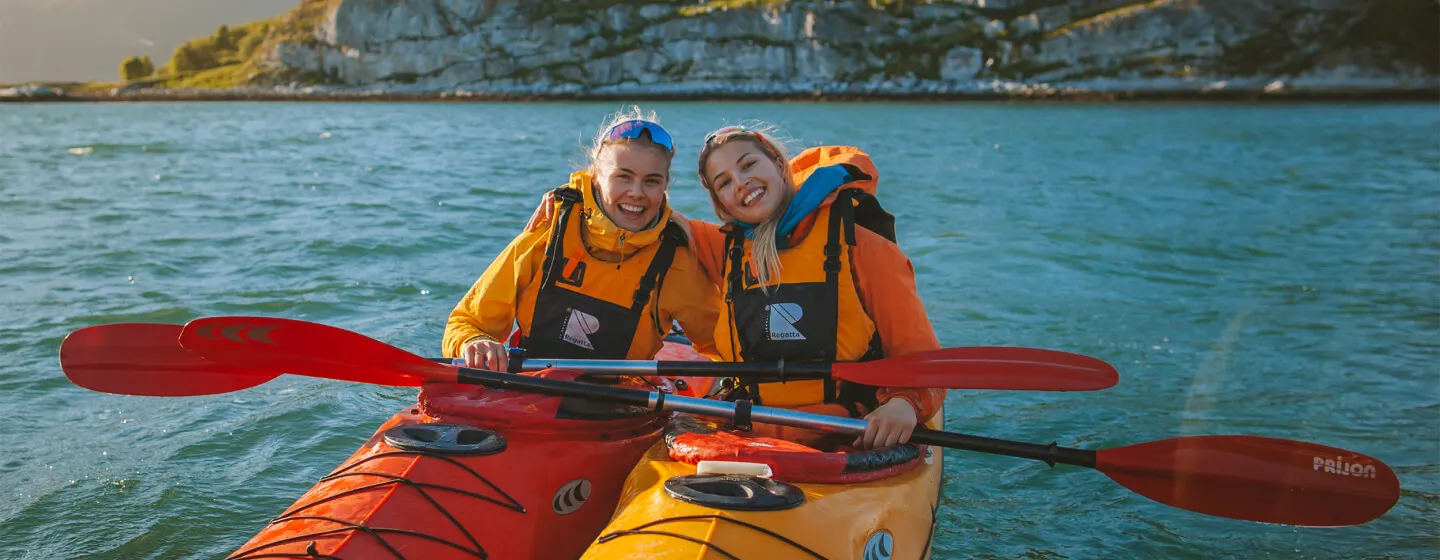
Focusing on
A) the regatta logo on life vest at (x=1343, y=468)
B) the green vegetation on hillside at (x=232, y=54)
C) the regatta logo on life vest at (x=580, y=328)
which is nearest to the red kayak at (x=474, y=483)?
the regatta logo on life vest at (x=580, y=328)

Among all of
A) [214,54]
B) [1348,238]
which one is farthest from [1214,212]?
[214,54]

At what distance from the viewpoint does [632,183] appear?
380 cm

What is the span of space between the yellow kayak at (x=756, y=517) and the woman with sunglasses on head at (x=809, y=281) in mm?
491

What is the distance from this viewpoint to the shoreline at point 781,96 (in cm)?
5625

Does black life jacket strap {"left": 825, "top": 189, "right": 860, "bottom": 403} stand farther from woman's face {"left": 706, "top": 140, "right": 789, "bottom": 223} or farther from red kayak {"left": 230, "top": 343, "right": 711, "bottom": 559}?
red kayak {"left": 230, "top": 343, "right": 711, "bottom": 559}

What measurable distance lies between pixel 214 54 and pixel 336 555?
11203 cm

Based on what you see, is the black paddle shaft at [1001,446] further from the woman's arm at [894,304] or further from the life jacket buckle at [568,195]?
the life jacket buckle at [568,195]

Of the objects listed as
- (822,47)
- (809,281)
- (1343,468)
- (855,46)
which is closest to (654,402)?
(809,281)

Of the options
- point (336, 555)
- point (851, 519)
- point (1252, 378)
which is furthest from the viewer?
point (1252, 378)

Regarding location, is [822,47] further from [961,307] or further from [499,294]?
[499,294]

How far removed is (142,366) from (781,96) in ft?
213

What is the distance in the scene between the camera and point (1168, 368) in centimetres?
667

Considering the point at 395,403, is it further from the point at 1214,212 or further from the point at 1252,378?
the point at 1214,212

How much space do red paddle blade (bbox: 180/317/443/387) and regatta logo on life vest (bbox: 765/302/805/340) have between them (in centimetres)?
120
